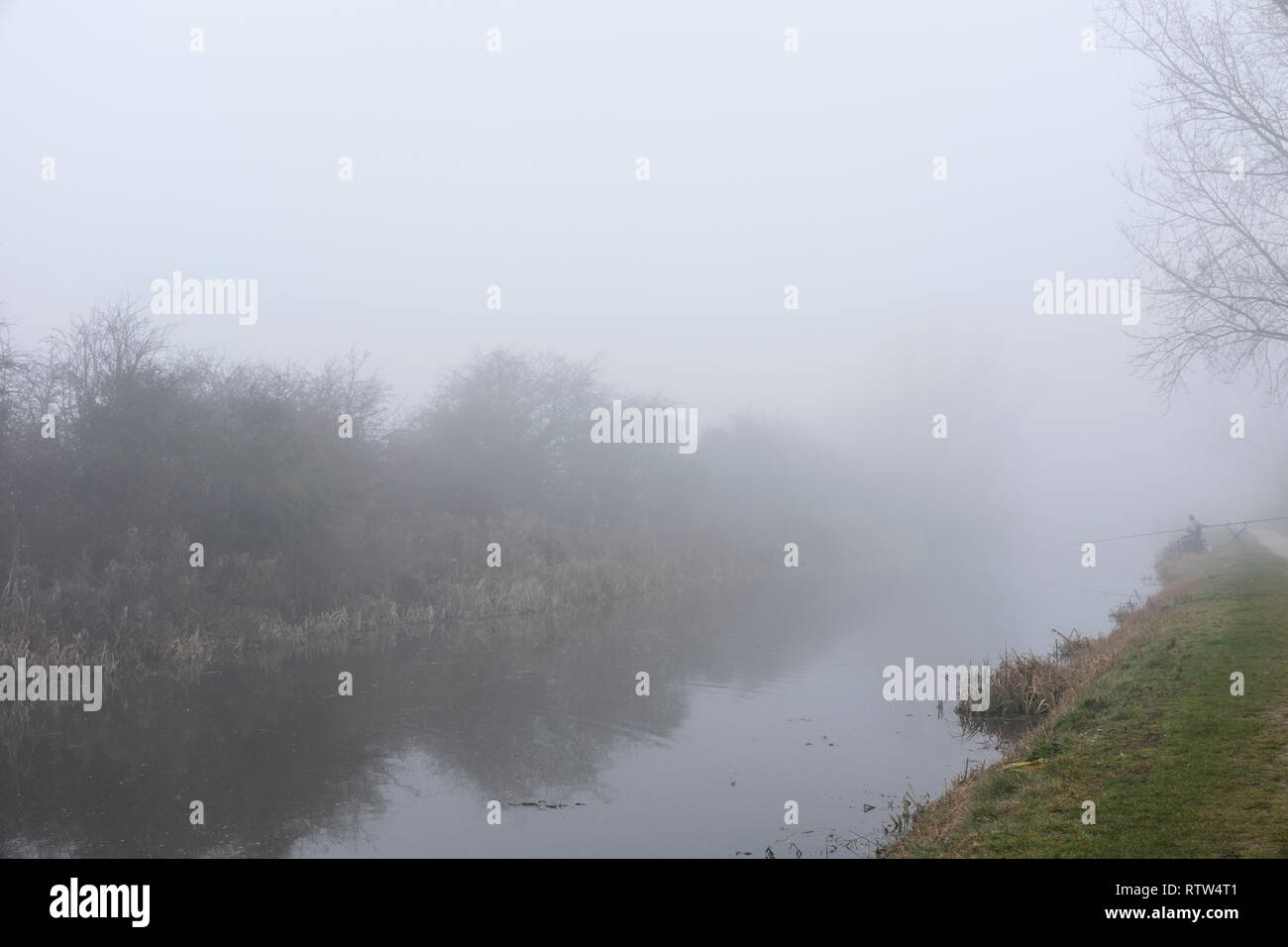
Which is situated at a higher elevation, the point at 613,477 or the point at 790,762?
the point at 613,477

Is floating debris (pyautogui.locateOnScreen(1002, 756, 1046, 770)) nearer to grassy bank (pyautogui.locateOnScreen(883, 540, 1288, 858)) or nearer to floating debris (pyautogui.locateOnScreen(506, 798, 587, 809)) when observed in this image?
grassy bank (pyautogui.locateOnScreen(883, 540, 1288, 858))

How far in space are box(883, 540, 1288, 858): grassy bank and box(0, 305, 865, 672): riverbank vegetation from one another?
1606cm

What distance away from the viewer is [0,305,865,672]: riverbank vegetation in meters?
18.5

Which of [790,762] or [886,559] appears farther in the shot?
[886,559]

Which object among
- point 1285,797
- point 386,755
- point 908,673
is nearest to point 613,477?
point 908,673

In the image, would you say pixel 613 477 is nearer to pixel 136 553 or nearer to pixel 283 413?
pixel 283 413

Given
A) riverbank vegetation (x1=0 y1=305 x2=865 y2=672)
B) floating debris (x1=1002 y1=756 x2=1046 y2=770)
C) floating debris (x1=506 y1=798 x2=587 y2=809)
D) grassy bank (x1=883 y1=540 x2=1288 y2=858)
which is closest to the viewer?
grassy bank (x1=883 y1=540 x2=1288 y2=858)

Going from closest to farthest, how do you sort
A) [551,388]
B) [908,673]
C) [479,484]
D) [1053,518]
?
[908,673] → [479,484] → [551,388] → [1053,518]

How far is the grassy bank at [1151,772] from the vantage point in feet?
20.6

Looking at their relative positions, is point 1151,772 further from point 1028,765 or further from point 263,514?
point 263,514

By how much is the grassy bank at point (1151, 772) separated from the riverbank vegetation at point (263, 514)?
1606 centimetres

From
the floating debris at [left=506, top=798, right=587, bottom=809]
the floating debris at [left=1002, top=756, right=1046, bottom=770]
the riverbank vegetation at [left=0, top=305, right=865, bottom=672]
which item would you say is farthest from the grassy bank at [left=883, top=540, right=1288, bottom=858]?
the riverbank vegetation at [left=0, top=305, right=865, bottom=672]

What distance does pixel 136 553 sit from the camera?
1934cm
